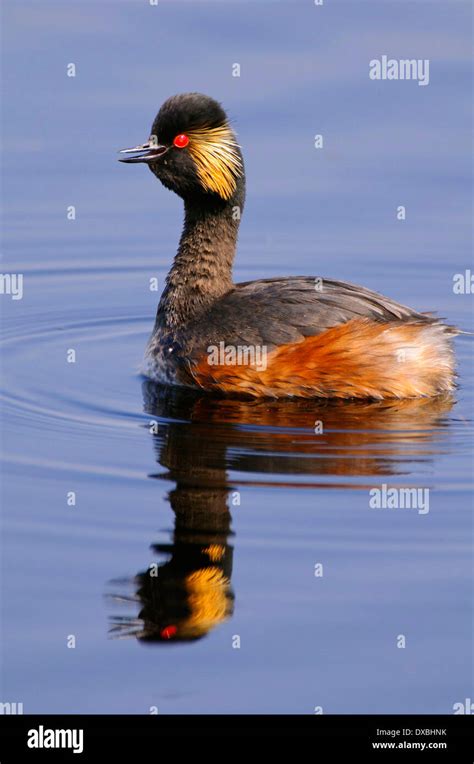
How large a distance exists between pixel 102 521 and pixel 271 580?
3.47 feet

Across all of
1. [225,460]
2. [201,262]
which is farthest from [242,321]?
[225,460]

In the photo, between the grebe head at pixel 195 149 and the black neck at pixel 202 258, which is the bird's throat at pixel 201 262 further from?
the grebe head at pixel 195 149

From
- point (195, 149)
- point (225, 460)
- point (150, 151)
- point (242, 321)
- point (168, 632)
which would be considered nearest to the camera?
point (168, 632)

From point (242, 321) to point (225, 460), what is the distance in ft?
5.26

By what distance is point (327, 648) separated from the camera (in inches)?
246

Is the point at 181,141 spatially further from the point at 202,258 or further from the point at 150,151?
the point at 202,258

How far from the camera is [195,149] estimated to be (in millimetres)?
10125

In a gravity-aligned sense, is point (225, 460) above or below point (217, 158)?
below

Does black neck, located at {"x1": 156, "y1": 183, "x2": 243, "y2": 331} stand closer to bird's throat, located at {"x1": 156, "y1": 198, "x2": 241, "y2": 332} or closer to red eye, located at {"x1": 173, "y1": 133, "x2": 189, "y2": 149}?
bird's throat, located at {"x1": 156, "y1": 198, "x2": 241, "y2": 332}

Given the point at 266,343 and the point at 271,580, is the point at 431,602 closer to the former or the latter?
the point at 271,580

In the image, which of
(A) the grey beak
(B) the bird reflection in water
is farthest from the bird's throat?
(B) the bird reflection in water

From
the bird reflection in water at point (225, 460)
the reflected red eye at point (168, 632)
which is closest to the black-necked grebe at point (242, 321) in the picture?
the bird reflection in water at point (225, 460)

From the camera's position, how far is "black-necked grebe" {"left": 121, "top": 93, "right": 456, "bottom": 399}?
9547mm

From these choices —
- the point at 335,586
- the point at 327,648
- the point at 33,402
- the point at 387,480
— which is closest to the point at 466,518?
the point at 387,480
